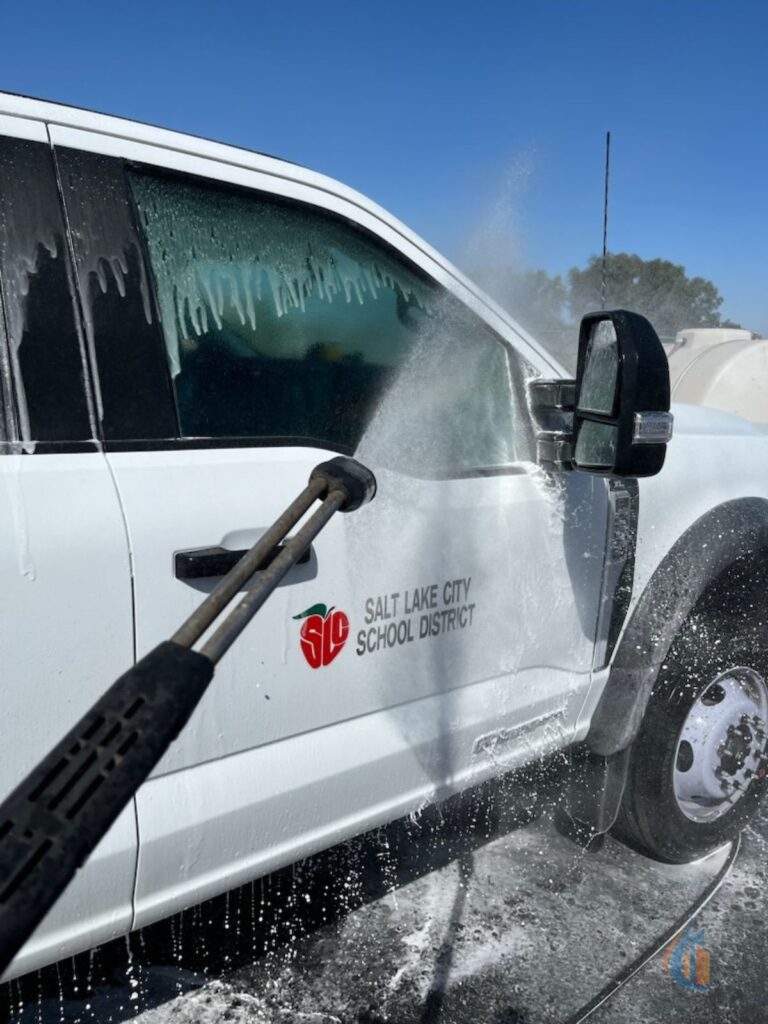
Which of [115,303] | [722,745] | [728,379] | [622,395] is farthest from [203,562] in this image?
[728,379]

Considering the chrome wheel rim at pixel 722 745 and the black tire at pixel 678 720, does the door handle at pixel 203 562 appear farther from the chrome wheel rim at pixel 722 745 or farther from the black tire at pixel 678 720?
the chrome wheel rim at pixel 722 745

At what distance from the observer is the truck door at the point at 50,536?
4.86 ft

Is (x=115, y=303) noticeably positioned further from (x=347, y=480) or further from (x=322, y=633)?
(x=322, y=633)

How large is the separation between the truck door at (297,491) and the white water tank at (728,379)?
3.37 meters

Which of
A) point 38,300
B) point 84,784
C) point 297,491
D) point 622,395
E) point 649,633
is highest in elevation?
point 38,300

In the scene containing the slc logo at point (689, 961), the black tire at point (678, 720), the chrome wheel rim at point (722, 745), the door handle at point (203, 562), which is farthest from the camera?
the chrome wheel rim at point (722, 745)

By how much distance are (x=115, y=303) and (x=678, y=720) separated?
207cm

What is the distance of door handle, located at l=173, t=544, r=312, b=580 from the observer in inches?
65.1

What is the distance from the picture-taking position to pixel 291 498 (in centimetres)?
184

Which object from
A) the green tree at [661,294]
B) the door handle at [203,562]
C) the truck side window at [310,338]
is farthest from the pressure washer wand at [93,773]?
the green tree at [661,294]

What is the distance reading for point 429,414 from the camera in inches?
89.0

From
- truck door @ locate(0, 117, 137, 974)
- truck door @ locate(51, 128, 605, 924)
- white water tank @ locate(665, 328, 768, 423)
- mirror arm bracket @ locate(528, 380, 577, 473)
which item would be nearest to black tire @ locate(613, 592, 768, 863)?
truck door @ locate(51, 128, 605, 924)

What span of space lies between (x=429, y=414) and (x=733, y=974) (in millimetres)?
1751

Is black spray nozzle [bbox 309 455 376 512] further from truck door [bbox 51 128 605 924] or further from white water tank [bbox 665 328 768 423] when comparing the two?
white water tank [bbox 665 328 768 423]
